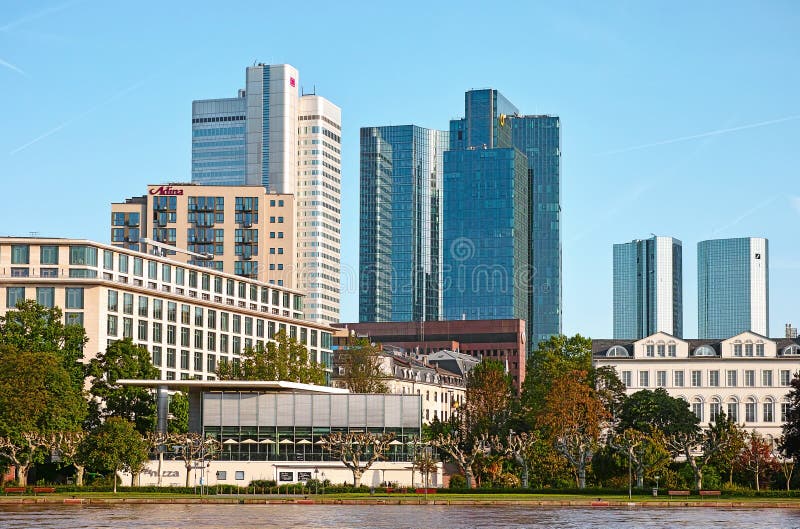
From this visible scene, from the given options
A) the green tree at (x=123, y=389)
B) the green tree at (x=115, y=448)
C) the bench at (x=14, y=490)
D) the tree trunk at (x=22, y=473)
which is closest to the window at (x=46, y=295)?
the green tree at (x=123, y=389)

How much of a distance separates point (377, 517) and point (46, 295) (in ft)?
345

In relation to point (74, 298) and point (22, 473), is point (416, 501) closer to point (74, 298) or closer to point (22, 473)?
point (22, 473)

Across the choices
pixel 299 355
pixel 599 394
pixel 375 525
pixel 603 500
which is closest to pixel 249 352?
pixel 299 355

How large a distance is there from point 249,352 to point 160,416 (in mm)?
38364

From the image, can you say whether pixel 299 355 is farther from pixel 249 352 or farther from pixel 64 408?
pixel 64 408

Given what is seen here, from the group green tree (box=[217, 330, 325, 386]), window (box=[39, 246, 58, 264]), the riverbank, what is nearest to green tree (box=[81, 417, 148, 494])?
the riverbank

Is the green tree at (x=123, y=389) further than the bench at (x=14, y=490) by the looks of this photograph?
Yes

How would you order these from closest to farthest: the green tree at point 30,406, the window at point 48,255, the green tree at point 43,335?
the green tree at point 30,406 < the green tree at point 43,335 < the window at point 48,255

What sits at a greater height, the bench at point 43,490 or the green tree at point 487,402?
the green tree at point 487,402

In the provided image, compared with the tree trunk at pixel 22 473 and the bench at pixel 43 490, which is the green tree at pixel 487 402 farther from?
the bench at pixel 43 490

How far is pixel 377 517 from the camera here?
98938 millimetres

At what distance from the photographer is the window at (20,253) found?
635ft

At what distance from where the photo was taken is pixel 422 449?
15925 cm

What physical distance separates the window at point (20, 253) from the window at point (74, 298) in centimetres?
786
